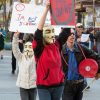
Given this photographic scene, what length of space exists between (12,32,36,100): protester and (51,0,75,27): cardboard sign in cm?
128

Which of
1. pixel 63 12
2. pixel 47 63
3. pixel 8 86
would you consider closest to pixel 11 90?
pixel 8 86

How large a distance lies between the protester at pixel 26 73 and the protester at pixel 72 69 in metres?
0.81

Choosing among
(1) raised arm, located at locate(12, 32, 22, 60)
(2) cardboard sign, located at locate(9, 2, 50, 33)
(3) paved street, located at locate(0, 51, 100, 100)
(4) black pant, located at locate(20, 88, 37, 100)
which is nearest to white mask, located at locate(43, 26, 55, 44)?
(2) cardboard sign, located at locate(9, 2, 50, 33)

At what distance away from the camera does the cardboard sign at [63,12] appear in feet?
22.5

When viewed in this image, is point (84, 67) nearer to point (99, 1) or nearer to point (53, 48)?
point (53, 48)

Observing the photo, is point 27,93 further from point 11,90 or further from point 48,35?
point 11,90

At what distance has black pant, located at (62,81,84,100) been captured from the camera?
24.4 feet

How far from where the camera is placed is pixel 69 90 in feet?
24.5

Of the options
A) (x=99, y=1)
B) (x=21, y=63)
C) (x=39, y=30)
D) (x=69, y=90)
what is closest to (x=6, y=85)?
(x=21, y=63)

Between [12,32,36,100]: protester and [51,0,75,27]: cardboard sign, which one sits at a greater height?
[51,0,75,27]: cardboard sign

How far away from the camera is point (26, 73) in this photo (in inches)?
320

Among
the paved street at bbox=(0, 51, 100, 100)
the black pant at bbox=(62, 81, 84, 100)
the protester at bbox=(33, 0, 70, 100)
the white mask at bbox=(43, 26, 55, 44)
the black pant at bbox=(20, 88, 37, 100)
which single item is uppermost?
the white mask at bbox=(43, 26, 55, 44)

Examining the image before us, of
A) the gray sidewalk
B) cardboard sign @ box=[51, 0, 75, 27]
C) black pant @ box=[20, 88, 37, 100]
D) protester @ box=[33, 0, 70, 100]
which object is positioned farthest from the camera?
the gray sidewalk

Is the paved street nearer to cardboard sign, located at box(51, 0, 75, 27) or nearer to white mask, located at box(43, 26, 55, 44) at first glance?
cardboard sign, located at box(51, 0, 75, 27)
